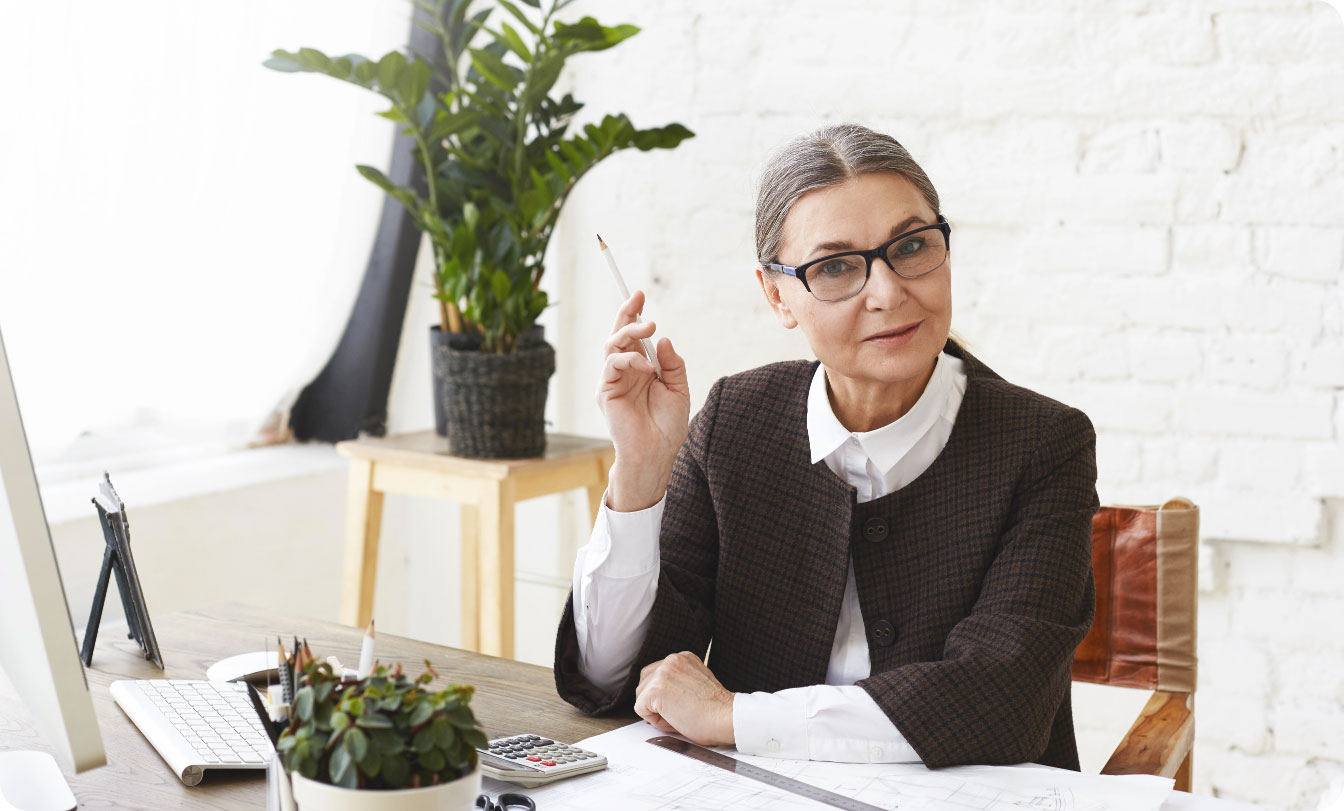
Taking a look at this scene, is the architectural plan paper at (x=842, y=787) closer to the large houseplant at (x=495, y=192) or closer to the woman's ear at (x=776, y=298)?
the woman's ear at (x=776, y=298)

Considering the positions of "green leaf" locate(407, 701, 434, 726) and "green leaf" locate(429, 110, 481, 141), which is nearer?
"green leaf" locate(407, 701, 434, 726)

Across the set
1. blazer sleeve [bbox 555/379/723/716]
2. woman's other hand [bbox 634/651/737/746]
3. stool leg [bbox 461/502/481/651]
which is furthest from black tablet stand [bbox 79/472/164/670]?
stool leg [bbox 461/502/481/651]

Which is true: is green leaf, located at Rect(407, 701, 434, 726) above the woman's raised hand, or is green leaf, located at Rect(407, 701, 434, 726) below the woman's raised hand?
below

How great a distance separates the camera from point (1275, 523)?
7.04ft

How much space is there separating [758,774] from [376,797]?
41cm

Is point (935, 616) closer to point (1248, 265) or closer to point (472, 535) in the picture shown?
point (1248, 265)

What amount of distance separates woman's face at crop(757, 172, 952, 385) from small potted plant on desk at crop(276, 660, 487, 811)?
2.13 ft

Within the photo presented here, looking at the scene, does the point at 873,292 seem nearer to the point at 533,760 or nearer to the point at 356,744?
the point at 533,760

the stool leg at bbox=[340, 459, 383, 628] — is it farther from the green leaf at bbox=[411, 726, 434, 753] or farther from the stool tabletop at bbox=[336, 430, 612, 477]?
the green leaf at bbox=[411, 726, 434, 753]

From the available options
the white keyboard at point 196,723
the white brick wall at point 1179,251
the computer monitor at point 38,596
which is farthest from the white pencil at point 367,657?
the white brick wall at point 1179,251

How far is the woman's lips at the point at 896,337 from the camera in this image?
128 cm

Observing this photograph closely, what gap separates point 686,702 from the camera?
1.16 meters

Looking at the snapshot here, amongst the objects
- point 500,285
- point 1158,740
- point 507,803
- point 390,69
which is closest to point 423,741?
point 507,803

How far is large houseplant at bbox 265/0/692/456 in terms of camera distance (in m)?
2.20
